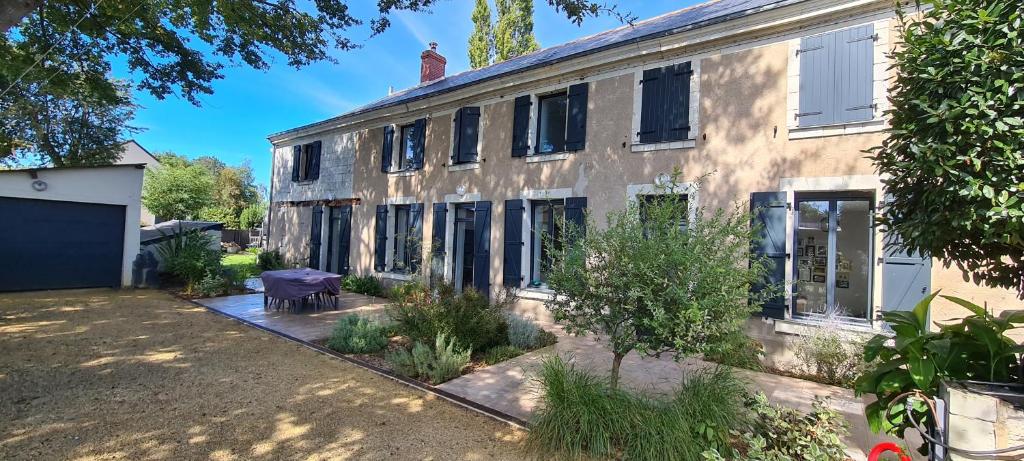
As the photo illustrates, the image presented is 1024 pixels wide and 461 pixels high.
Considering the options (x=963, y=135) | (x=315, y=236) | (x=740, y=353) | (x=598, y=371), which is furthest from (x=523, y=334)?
(x=315, y=236)

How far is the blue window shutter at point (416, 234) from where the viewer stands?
1030 centimetres

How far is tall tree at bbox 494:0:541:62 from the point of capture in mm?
19922

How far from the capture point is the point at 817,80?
5730mm

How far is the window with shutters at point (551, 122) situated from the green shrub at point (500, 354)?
4.01m

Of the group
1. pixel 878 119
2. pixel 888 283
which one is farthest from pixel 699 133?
pixel 888 283

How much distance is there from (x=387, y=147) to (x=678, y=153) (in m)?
7.42

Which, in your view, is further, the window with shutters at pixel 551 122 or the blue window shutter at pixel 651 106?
the window with shutters at pixel 551 122

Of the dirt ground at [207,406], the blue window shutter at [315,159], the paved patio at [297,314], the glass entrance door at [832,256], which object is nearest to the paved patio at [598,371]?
the paved patio at [297,314]

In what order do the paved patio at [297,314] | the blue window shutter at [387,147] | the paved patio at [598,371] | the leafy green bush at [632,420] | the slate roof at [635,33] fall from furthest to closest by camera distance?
the blue window shutter at [387,147] < the paved patio at [297,314] < the slate roof at [635,33] < the paved patio at [598,371] < the leafy green bush at [632,420]

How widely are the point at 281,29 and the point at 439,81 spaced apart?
6.47 meters

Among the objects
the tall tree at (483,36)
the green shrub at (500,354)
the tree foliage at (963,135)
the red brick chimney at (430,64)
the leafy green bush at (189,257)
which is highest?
the tall tree at (483,36)

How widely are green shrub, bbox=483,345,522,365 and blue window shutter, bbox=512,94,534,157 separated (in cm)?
414

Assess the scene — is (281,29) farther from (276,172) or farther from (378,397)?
(276,172)

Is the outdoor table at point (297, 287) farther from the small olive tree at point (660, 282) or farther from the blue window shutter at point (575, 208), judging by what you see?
the small olive tree at point (660, 282)
